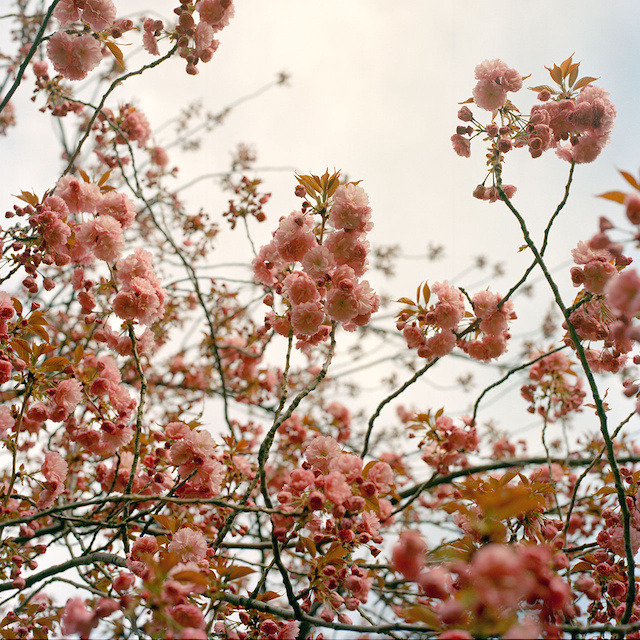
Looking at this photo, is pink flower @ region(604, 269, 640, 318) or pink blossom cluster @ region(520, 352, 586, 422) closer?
pink flower @ region(604, 269, 640, 318)

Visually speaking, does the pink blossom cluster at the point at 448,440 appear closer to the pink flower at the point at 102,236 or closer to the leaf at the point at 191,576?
the leaf at the point at 191,576

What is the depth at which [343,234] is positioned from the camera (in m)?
1.91

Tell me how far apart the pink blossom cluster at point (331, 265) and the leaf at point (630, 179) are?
926 millimetres

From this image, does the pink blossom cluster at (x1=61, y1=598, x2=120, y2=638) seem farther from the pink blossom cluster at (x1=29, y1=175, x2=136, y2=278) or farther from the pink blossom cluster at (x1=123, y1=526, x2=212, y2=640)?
the pink blossom cluster at (x1=29, y1=175, x2=136, y2=278)

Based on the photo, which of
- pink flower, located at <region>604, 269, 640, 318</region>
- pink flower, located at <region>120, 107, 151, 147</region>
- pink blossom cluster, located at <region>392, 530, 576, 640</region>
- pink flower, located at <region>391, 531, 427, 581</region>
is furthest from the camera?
pink flower, located at <region>120, 107, 151, 147</region>

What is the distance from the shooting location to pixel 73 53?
7.70 ft

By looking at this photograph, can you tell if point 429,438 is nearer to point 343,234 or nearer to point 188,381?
point 343,234

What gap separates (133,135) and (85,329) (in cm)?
156

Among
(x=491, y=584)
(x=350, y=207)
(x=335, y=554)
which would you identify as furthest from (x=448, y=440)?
(x=491, y=584)

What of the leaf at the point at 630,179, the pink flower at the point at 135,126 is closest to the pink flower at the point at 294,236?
the leaf at the point at 630,179

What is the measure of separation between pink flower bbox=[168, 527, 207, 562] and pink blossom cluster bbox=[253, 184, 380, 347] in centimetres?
83

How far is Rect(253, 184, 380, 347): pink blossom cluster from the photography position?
6.13ft

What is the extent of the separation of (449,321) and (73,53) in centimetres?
220

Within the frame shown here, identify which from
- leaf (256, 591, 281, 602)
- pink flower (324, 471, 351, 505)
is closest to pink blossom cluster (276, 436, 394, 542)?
pink flower (324, 471, 351, 505)
